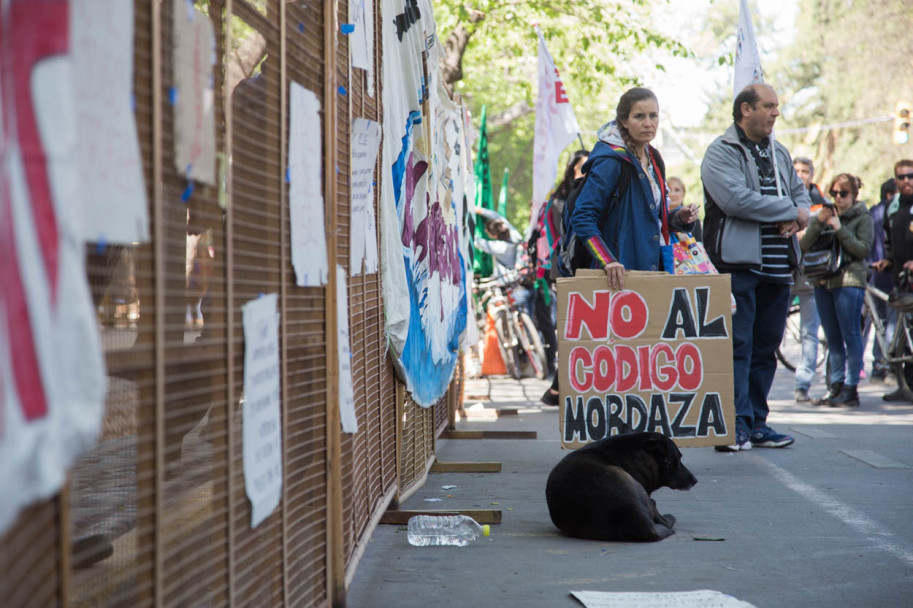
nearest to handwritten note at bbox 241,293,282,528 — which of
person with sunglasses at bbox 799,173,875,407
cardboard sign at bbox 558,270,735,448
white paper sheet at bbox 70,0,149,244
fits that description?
white paper sheet at bbox 70,0,149,244

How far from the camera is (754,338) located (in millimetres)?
7434

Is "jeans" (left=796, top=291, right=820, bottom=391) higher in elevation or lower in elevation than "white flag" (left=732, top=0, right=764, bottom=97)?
lower

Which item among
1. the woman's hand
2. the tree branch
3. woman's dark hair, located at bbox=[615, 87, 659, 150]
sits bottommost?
the woman's hand

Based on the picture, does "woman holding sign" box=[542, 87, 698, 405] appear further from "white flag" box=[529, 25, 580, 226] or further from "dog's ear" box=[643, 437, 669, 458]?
"white flag" box=[529, 25, 580, 226]

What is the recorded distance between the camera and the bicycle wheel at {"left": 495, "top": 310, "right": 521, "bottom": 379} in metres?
13.4

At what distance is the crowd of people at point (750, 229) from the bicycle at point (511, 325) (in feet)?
6.34

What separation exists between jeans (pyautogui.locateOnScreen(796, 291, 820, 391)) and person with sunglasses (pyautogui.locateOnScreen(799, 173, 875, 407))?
25 centimetres

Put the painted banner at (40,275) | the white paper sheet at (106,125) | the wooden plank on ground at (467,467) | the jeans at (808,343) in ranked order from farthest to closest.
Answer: the jeans at (808,343) → the wooden plank on ground at (467,467) → the white paper sheet at (106,125) → the painted banner at (40,275)

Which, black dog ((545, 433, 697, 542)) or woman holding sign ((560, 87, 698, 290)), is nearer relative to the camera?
black dog ((545, 433, 697, 542))

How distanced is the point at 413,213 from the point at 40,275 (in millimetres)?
4122

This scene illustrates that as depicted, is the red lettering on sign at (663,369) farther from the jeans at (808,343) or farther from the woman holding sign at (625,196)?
the jeans at (808,343)

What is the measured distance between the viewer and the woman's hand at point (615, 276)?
5.48m

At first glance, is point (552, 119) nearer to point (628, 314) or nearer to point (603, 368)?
point (628, 314)

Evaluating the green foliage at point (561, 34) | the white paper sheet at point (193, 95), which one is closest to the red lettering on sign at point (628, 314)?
the white paper sheet at point (193, 95)
